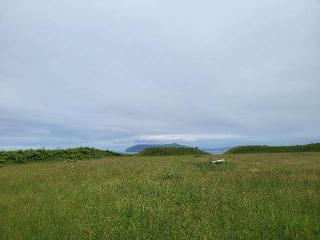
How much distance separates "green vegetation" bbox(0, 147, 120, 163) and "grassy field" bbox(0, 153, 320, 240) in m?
19.1

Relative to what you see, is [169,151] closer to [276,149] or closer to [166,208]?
[276,149]

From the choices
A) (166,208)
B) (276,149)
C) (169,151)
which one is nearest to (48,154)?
(169,151)

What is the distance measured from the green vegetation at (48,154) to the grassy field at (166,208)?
62.7 ft

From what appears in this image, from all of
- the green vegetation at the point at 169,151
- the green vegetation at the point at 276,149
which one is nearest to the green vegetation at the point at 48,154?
the green vegetation at the point at 169,151

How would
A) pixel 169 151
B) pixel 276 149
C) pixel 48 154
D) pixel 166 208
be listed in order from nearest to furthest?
pixel 166 208
pixel 48 154
pixel 169 151
pixel 276 149

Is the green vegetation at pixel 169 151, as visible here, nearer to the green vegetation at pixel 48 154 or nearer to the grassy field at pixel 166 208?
the green vegetation at pixel 48 154

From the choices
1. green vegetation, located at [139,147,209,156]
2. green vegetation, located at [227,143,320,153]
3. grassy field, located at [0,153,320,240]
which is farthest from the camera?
green vegetation, located at [227,143,320,153]

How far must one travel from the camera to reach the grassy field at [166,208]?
922 cm

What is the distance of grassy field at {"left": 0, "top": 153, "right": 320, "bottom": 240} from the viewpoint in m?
9.22

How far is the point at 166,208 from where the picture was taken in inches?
456

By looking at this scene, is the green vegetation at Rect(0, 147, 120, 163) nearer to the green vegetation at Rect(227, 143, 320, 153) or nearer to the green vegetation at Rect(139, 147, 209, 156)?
the green vegetation at Rect(139, 147, 209, 156)

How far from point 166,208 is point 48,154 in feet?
97.8

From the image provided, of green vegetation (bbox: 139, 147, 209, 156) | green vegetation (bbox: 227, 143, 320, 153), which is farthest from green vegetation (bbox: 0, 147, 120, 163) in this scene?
green vegetation (bbox: 227, 143, 320, 153)

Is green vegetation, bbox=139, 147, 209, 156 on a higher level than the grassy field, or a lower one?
higher
